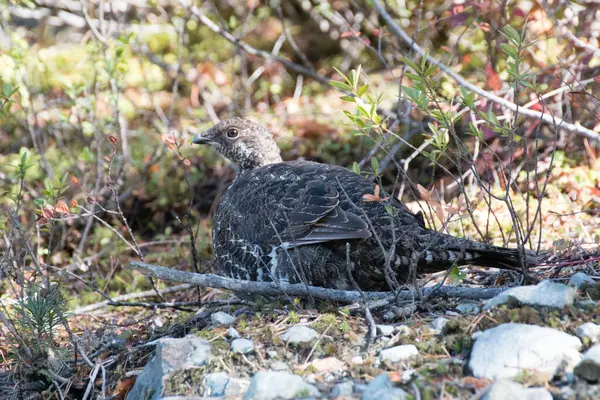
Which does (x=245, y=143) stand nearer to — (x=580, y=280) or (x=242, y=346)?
(x=242, y=346)

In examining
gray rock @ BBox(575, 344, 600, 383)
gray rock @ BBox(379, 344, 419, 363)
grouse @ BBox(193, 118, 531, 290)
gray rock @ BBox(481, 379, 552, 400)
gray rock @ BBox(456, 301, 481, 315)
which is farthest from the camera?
grouse @ BBox(193, 118, 531, 290)

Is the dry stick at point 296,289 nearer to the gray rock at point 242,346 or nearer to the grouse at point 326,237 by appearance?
the grouse at point 326,237

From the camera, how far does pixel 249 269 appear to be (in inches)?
194

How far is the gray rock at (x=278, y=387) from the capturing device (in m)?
3.23

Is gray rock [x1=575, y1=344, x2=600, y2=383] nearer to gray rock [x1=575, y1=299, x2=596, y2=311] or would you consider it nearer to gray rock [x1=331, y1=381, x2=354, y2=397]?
gray rock [x1=575, y1=299, x2=596, y2=311]

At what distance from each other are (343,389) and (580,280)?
161 cm

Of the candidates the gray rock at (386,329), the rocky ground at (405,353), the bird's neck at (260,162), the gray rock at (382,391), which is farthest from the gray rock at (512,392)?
the bird's neck at (260,162)

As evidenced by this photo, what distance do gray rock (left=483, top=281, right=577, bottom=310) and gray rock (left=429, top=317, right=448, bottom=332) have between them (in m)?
0.23

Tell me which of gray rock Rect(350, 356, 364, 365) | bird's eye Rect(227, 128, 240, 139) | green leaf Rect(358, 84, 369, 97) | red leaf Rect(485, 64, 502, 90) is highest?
green leaf Rect(358, 84, 369, 97)

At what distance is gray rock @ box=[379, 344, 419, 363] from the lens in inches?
137

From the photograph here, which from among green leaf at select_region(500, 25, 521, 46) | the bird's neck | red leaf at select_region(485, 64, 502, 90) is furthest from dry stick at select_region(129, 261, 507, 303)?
red leaf at select_region(485, 64, 502, 90)

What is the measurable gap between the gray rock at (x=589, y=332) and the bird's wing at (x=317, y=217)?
1367mm

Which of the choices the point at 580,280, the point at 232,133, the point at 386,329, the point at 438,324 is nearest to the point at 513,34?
the point at 580,280

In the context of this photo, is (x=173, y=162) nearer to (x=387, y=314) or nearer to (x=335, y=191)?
(x=335, y=191)
